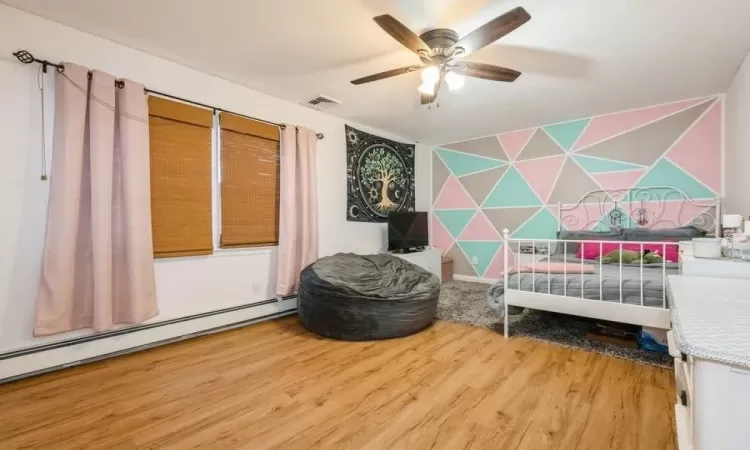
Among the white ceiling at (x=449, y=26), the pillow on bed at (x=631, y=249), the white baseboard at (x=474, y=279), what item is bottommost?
the white baseboard at (x=474, y=279)

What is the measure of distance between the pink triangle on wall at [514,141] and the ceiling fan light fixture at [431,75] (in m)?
2.78

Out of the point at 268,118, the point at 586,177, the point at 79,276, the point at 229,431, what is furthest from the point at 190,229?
the point at 586,177

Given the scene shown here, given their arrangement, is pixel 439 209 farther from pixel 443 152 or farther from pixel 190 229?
pixel 190 229

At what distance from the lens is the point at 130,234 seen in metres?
2.40

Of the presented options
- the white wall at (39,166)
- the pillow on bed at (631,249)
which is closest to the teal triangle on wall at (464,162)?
the pillow on bed at (631,249)

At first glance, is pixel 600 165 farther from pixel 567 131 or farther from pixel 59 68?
pixel 59 68

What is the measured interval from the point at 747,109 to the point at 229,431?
4.16 meters

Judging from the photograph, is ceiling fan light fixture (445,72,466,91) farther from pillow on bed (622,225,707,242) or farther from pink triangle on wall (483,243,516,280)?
pink triangle on wall (483,243,516,280)

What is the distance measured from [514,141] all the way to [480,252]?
1.68 meters

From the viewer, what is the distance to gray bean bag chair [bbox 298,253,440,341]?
2725 mm

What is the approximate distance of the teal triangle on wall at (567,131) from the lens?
420 centimetres

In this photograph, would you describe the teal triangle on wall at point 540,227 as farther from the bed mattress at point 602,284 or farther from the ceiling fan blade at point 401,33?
the ceiling fan blade at point 401,33

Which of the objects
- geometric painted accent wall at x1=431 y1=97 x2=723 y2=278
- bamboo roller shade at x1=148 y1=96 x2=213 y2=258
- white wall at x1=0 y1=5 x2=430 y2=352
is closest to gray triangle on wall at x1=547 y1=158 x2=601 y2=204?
geometric painted accent wall at x1=431 y1=97 x2=723 y2=278

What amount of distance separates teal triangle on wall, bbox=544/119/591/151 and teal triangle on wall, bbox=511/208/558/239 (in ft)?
2.93
